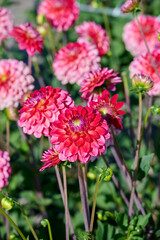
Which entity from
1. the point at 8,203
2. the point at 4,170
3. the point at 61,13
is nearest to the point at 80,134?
the point at 8,203

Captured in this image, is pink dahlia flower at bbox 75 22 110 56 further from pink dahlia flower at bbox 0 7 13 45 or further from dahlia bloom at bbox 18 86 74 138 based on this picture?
dahlia bloom at bbox 18 86 74 138

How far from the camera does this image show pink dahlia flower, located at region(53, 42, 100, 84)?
3.76 feet

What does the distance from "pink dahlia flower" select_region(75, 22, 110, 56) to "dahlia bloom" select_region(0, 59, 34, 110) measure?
430 millimetres

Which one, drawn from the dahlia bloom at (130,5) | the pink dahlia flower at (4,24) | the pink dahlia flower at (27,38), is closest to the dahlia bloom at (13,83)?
the pink dahlia flower at (27,38)

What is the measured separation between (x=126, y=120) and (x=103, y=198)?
0.44 metres

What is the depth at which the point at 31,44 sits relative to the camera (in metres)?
1.04

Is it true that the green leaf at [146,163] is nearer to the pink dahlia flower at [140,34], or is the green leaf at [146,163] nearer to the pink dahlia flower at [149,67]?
the pink dahlia flower at [149,67]

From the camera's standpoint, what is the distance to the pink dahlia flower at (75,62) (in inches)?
45.1

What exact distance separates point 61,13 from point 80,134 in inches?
40.3

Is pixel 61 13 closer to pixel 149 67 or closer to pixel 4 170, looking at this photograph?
pixel 149 67

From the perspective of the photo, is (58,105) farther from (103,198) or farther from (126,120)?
(126,120)

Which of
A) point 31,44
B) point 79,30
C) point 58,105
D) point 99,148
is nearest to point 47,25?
point 79,30

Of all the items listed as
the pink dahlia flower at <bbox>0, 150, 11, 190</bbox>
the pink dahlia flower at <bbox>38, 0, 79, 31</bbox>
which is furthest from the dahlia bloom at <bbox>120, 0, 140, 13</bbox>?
the pink dahlia flower at <bbox>38, 0, 79, 31</bbox>

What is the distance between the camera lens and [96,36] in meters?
1.40
